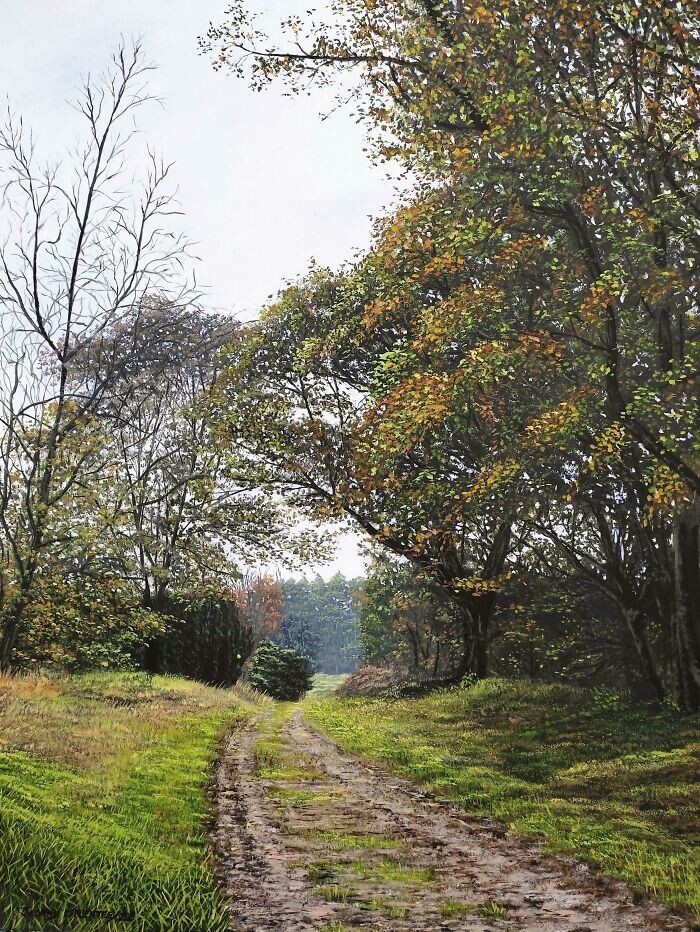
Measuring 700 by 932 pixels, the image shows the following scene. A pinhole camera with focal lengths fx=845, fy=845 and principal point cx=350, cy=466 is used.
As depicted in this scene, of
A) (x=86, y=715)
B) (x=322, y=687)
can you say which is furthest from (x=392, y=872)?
(x=322, y=687)

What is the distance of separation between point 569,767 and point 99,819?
338 inches

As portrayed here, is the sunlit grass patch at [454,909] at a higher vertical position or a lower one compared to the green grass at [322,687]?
higher

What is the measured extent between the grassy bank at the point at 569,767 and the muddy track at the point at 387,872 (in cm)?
57

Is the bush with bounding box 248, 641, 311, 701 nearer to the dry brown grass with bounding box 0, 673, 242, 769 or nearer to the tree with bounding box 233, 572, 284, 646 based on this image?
the dry brown grass with bounding box 0, 673, 242, 769

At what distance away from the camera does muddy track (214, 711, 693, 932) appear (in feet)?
20.5

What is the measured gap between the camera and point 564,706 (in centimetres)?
2009

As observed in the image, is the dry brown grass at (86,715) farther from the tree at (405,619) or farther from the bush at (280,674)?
the bush at (280,674)

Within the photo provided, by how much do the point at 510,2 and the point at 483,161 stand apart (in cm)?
250

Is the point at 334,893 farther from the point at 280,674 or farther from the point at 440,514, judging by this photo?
the point at 280,674

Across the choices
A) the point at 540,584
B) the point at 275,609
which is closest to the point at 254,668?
the point at 540,584

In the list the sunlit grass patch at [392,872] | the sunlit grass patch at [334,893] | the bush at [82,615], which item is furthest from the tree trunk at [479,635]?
the sunlit grass patch at [334,893]

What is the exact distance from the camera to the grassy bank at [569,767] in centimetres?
868

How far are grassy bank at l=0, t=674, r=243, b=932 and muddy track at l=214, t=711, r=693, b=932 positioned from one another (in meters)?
0.44

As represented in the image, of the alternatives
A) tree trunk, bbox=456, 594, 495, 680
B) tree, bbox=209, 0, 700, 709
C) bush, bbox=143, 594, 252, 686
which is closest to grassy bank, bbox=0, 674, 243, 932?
tree, bbox=209, 0, 700, 709
